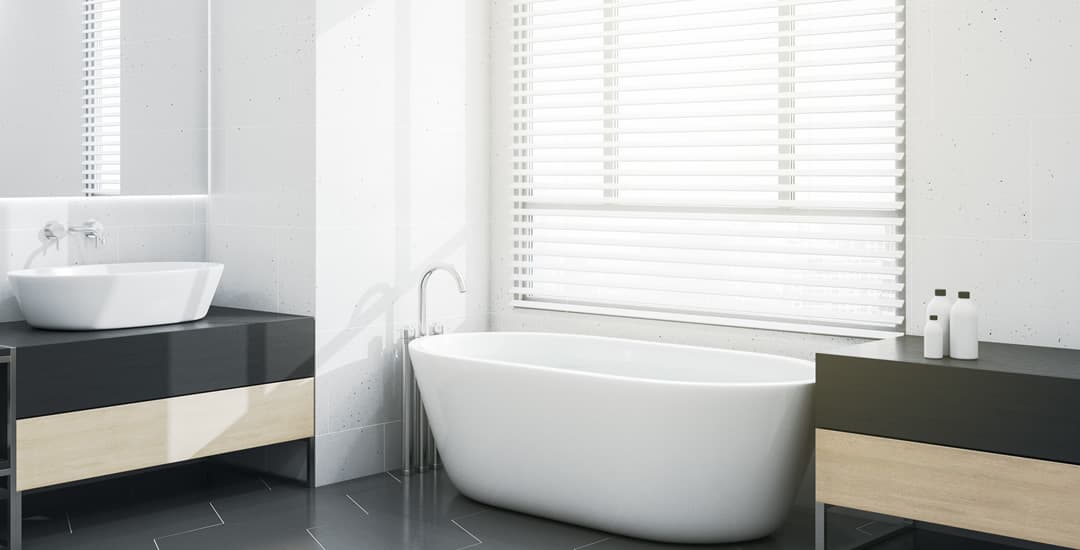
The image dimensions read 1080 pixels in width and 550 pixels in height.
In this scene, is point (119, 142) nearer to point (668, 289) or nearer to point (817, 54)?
point (668, 289)

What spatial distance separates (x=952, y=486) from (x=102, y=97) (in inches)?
138

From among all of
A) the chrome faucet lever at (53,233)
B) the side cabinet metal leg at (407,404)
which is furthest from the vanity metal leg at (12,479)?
the side cabinet metal leg at (407,404)

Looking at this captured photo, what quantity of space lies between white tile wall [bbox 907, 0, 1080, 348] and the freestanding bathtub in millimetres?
655

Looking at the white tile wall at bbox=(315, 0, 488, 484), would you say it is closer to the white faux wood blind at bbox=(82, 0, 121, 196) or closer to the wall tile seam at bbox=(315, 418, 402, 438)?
the wall tile seam at bbox=(315, 418, 402, 438)

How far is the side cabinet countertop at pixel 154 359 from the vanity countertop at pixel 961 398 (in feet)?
6.91

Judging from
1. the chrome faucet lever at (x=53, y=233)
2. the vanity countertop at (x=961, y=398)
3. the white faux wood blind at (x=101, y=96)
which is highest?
the white faux wood blind at (x=101, y=96)

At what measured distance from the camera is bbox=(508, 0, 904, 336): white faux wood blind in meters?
4.04

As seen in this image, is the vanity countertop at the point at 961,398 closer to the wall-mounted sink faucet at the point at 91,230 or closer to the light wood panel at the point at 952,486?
the light wood panel at the point at 952,486

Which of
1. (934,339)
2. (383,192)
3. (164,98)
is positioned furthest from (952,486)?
(164,98)

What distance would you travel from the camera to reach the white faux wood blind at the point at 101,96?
439 cm

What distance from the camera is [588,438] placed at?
376 centimetres

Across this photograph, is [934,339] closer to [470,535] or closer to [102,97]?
[470,535]

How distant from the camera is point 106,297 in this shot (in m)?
3.86

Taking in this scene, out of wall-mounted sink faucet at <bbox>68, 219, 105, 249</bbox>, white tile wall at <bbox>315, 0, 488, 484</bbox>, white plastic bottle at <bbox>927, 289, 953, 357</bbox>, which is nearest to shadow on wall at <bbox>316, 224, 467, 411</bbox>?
white tile wall at <bbox>315, 0, 488, 484</bbox>
